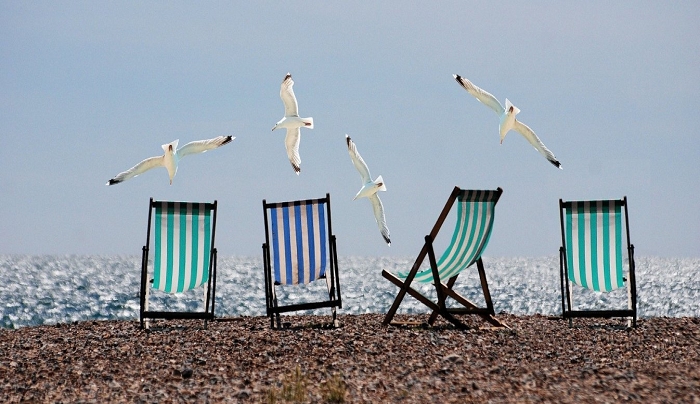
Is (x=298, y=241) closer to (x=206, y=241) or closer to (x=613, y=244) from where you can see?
(x=206, y=241)

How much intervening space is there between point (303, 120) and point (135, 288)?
14037 mm

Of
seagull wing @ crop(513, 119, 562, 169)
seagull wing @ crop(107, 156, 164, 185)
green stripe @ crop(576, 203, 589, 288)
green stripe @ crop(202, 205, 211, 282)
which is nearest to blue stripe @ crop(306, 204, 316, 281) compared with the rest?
green stripe @ crop(202, 205, 211, 282)

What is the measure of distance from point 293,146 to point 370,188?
0.94 metres

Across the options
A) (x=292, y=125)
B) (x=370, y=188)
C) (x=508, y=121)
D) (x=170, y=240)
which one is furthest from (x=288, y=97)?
(x=508, y=121)

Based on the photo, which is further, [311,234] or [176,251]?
[176,251]

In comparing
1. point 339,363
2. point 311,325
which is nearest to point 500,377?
point 339,363

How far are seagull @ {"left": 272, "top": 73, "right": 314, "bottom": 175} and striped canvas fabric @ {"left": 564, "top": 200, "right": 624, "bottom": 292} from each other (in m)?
2.57

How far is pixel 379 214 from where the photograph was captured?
7.55m

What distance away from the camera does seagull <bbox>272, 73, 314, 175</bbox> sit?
25.2 feet

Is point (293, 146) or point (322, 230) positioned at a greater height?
point (293, 146)

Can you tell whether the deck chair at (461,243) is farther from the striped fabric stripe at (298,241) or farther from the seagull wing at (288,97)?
the seagull wing at (288,97)

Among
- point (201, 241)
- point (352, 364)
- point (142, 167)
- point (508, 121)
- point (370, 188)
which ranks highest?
point (508, 121)

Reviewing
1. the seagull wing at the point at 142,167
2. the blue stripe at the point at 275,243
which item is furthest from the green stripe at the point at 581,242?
the seagull wing at the point at 142,167

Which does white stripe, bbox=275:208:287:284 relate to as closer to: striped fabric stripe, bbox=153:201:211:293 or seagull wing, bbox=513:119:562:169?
striped fabric stripe, bbox=153:201:211:293
